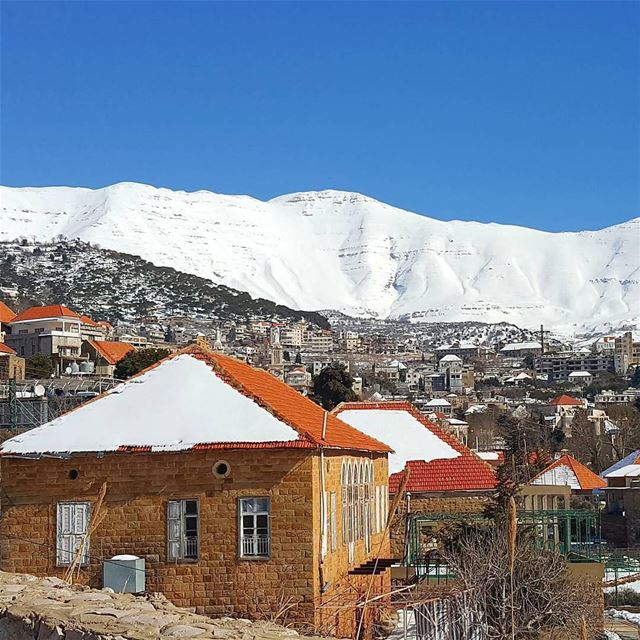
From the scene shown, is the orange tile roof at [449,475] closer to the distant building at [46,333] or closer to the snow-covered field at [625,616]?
the snow-covered field at [625,616]

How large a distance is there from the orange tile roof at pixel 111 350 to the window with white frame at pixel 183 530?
10198cm

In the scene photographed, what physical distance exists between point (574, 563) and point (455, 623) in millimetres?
7131

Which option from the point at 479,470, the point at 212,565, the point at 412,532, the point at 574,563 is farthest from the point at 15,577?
the point at 479,470

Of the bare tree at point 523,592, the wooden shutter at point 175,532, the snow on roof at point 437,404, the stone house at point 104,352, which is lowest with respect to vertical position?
the bare tree at point 523,592

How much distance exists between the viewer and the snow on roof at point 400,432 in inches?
1185

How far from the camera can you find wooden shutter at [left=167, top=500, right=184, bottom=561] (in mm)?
17875

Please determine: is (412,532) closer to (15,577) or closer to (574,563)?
(574,563)

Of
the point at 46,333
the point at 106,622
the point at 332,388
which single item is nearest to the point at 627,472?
the point at 332,388

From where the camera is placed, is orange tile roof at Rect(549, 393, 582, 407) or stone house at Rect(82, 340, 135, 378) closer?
stone house at Rect(82, 340, 135, 378)

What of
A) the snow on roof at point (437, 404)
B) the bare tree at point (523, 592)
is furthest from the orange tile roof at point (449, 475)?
the snow on roof at point (437, 404)

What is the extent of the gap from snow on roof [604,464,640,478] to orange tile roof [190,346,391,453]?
99.5 feet

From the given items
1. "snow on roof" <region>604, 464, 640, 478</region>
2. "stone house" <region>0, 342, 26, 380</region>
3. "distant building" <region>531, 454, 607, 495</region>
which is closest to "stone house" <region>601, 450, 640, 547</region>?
"snow on roof" <region>604, 464, 640, 478</region>

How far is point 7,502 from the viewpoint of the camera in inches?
734

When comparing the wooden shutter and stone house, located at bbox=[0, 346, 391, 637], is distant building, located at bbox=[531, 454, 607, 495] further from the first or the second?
the wooden shutter
